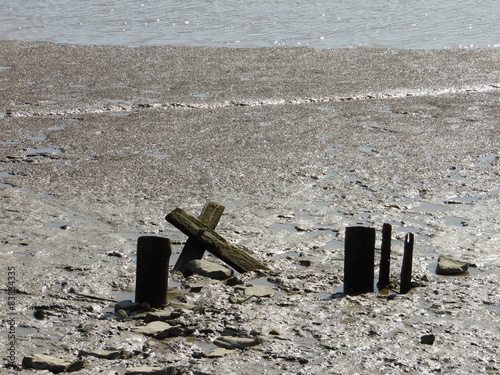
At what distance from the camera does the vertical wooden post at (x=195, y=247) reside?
22.7 ft

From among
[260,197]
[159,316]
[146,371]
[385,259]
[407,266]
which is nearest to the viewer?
[146,371]

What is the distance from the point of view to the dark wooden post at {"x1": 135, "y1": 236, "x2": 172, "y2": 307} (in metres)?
6.07

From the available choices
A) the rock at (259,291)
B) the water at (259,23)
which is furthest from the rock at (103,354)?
the water at (259,23)

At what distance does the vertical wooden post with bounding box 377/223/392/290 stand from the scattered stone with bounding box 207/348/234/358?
1739mm

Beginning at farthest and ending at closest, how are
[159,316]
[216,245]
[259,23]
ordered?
[259,23] < [216,245] < [159,316]

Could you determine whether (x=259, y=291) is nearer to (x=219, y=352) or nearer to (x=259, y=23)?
(x=219, y=352)

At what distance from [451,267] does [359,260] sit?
956 millimetres

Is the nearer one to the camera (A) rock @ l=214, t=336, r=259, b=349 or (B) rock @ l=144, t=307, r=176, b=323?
(A) rock @ l=214, t=336, r=259, b=349

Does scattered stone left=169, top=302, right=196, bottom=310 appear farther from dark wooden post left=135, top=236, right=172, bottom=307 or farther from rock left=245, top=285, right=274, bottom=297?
rock left=245, top=285, right=274, bottom=297

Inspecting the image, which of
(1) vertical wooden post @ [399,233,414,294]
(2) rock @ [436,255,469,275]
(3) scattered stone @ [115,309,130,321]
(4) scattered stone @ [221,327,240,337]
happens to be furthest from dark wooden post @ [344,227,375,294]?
(3) scattered stone @ [115,309,130,321]

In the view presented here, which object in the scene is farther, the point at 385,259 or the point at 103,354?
the point at 385,259

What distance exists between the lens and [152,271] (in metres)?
6.08

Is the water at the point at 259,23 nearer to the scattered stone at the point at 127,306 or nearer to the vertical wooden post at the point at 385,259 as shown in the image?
the vertical wooden post at the point at 385,259

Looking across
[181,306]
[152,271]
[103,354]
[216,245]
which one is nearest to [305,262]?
[216,245]
